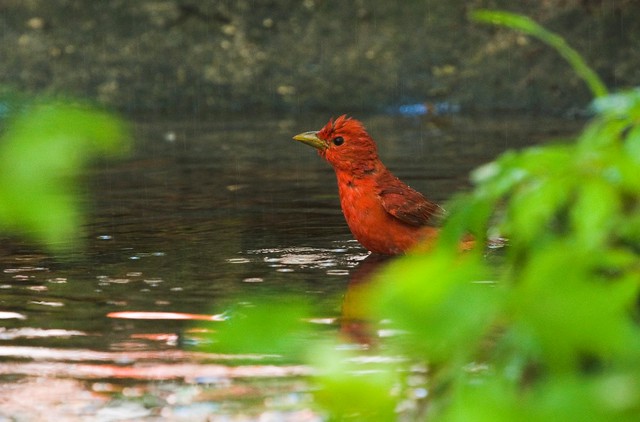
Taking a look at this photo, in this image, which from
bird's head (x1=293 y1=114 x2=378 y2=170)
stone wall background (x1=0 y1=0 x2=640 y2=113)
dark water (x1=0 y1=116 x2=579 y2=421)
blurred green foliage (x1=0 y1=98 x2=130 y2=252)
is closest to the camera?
blurred green foliage (x1=0 y1=98 x2=130 y2=252)

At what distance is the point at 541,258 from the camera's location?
1.02 metres

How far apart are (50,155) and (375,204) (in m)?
5.08

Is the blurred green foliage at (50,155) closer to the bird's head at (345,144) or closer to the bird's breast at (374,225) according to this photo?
the bird's breast at (374,225)

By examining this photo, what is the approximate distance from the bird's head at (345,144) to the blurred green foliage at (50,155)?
17.3ft

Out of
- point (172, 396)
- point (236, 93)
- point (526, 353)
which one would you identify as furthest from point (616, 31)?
point (526, 353)

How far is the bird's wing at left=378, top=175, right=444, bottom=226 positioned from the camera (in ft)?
A: 19.3

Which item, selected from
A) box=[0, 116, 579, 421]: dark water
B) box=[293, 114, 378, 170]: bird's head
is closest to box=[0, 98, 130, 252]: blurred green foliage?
box=[0, 116, 579, 421]: dark water

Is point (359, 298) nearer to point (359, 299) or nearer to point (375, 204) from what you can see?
point (359, 299)

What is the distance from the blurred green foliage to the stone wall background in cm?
1241

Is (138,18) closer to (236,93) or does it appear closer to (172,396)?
(236,93)

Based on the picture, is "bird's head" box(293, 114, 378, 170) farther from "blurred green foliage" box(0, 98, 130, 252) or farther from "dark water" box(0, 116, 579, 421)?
"blurred green foliage" box(0, 98, 130, 252)

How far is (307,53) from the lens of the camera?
45.0 feet

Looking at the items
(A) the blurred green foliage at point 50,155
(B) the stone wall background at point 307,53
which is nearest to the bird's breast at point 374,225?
(A) the blurred green foliage at point 50,155

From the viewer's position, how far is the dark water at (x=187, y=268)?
10.9 ft
